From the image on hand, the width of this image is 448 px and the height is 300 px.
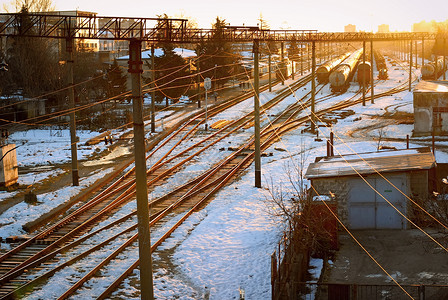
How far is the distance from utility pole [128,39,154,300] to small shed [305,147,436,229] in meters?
9.55

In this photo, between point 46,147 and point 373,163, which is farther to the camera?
point 46,147

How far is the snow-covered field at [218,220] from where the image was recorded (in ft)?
48.4

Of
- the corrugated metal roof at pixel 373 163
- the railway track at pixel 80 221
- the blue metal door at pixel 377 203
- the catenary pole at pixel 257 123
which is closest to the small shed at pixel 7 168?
the railway track at pixel 80 221

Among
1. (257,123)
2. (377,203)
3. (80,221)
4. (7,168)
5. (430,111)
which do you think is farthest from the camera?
(430,111)

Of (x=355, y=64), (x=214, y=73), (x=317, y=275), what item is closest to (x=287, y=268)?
(x=317, y=275)

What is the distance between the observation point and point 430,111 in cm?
3456

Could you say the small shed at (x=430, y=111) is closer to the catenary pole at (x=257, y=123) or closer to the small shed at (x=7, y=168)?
the catenary pole at (x=257, y=123)

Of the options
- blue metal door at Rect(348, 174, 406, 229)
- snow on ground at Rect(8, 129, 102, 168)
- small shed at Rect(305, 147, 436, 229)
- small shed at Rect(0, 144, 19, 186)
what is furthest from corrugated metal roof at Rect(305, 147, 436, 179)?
snow on ground at Rect(8, 129, 102, 168)

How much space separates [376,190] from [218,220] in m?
5.44

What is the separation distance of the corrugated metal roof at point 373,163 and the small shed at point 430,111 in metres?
12.3

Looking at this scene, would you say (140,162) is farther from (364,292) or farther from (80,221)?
(80,221)

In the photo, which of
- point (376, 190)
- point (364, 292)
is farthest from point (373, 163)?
point (364, 292)

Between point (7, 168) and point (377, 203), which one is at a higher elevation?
point (7, 168)

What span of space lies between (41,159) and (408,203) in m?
19.9
